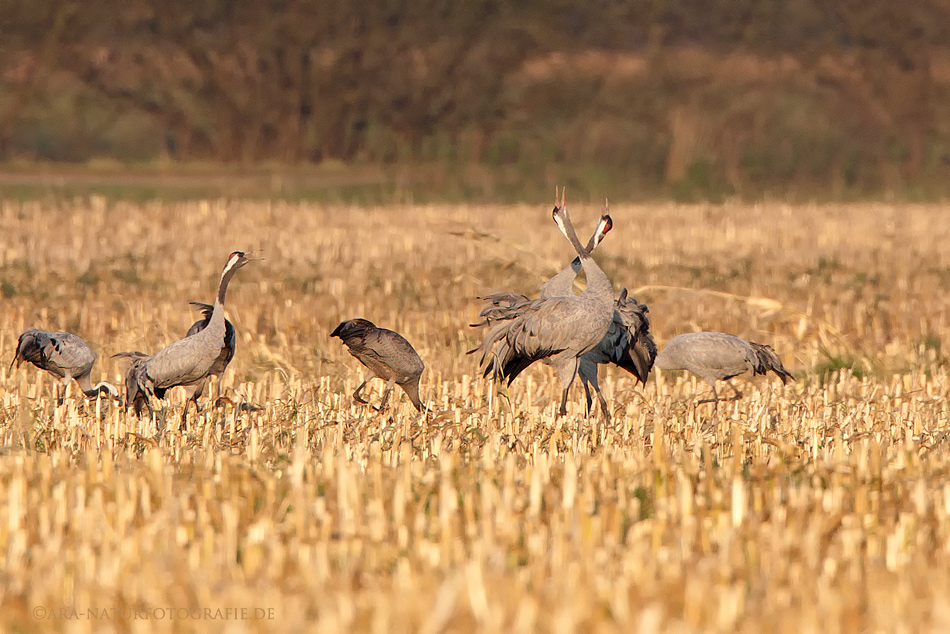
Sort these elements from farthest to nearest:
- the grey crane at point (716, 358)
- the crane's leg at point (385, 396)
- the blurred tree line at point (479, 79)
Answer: the blurred tree line at point (479, 79) → the grey crane at point (716, 358) → the crane's leg at point (385, 396)

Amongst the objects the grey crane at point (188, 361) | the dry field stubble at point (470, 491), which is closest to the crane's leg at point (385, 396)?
the dry field stubble at point (470, 491)

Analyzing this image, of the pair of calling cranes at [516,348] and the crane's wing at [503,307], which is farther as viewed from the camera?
the crane's wing at [503,307]

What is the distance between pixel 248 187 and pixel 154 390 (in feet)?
73.8

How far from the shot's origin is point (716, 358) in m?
8.30

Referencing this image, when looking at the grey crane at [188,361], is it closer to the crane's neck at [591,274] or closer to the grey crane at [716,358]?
the crane's neck at [591,274]

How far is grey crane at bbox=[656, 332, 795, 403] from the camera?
8.30 m

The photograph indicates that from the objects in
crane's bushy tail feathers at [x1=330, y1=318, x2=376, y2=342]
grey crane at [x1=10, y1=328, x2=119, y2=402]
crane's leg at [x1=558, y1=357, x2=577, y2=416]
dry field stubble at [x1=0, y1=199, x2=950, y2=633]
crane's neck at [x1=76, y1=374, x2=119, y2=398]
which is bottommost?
dry field stubble at [x1=0, y1=199, x2=950, y2=633]

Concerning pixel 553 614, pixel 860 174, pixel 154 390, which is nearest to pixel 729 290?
pixel 154 390

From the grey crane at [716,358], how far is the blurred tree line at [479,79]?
26.1 metres

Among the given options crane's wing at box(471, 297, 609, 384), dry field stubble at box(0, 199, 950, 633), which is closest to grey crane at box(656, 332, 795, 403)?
dry field stubble at box(0, 199, 950, 633)

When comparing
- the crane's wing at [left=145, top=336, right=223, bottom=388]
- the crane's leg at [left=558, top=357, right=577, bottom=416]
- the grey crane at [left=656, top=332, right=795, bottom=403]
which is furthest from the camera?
the grey crane at [left=656, top=332, right=795, bottom=403]

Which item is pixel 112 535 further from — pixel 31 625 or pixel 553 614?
pixel 553 614

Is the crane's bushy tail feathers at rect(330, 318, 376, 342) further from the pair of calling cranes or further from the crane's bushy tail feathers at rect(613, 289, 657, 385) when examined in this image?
the crane's bushy tail feathers at rect(613, 289, 657, 385)

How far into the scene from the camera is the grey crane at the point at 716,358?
830cm
